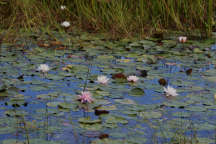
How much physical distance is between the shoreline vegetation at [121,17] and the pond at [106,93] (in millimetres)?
468

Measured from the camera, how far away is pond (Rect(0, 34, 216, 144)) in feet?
6.54

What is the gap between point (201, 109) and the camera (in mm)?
2373

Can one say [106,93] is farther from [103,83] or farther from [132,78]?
[132,78]

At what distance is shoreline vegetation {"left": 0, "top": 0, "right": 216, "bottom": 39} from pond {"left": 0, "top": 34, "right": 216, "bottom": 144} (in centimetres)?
47

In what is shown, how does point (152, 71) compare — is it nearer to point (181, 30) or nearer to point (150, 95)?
point (150, 95)

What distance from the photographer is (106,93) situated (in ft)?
8.46

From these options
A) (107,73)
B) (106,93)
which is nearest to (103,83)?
(106,93)

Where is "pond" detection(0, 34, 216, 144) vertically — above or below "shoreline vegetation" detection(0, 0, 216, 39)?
below

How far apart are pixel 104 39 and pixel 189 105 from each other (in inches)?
78.9

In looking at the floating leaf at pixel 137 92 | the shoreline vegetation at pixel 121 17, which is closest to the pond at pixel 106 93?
the floating leaf at pixel 137 92

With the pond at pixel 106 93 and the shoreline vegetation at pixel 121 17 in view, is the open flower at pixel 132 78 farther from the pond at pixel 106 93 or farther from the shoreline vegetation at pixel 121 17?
the shoreline vegetation at pixel 121 17

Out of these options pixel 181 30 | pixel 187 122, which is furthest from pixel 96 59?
pixel 181 30

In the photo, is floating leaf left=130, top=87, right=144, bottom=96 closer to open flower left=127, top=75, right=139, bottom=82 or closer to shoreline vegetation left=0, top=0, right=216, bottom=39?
open flower left=127, top=75, right=139, bottom=82

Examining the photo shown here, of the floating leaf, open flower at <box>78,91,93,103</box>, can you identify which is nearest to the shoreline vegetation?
the floating leaf
